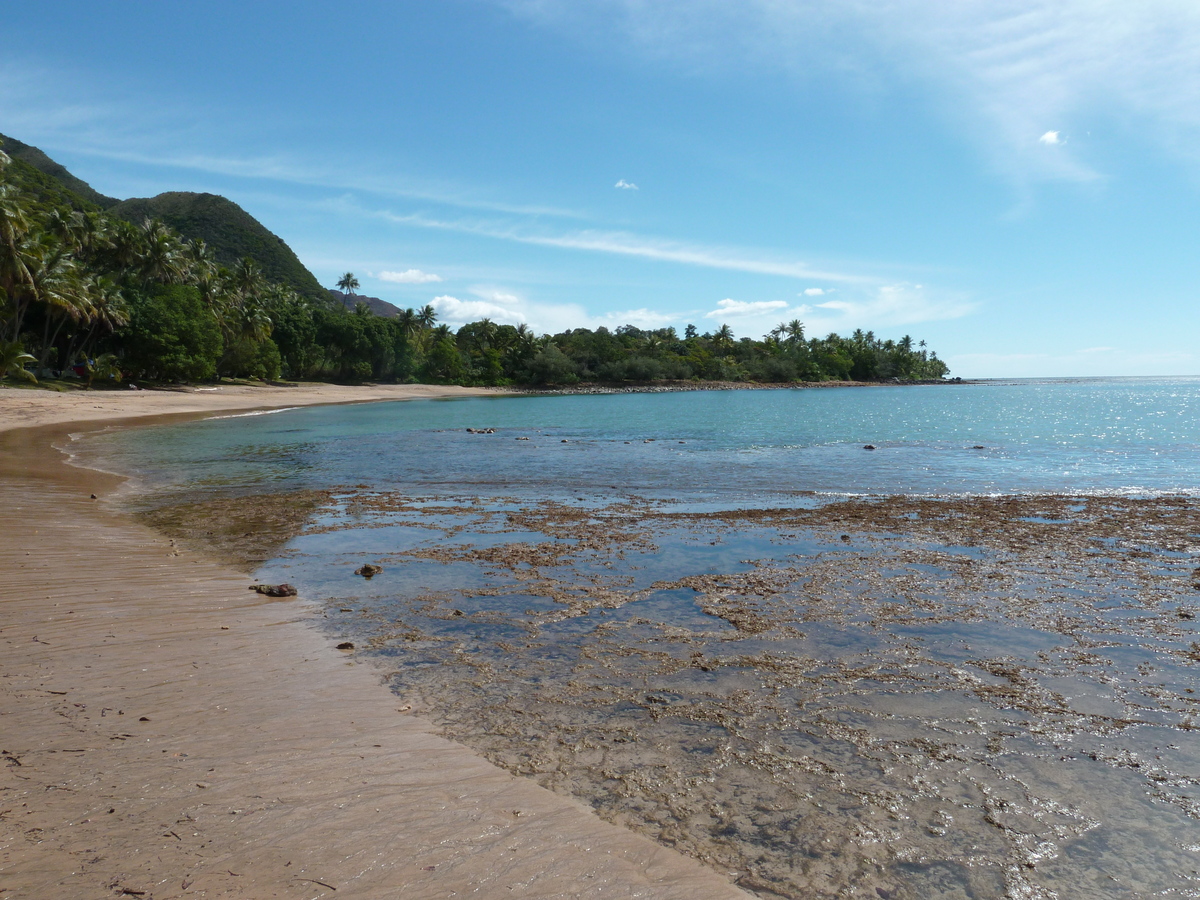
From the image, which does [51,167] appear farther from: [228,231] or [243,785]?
[243,785]

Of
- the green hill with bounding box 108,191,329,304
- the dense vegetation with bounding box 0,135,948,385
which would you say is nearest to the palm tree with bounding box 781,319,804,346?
the dense vegetation with bounding box 0,135,948,385

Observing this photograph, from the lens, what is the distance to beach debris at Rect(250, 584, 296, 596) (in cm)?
864

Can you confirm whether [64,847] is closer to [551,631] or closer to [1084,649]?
[551,631]

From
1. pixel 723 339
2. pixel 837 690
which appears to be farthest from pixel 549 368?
pixel 837 690

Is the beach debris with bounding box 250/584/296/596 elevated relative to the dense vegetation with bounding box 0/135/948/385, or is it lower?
lower

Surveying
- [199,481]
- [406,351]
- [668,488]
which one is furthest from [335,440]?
[406,351]

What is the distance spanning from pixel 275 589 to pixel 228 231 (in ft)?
618

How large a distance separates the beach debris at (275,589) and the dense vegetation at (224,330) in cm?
4673

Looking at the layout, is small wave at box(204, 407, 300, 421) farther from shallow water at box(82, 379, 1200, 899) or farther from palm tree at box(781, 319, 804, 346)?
palm tree at box(781, 319, 804, 346)

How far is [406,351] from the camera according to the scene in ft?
348

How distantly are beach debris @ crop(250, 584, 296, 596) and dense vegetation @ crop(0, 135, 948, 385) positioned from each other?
153 ft

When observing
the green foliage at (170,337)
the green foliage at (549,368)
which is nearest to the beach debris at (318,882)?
the green foliage at (170,337)

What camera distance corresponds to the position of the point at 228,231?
16962cm

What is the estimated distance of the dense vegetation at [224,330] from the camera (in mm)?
51406
